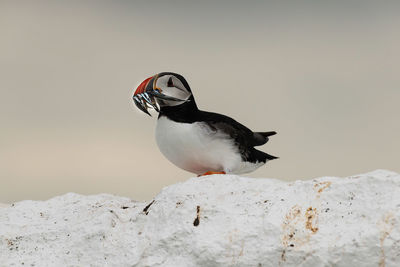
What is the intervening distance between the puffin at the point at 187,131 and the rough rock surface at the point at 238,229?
23.9 inches

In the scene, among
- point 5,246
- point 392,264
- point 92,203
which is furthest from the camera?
point 92,203

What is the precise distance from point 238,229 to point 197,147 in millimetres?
1356

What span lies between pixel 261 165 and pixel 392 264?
2280mm

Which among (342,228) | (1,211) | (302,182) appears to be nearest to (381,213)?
(342,228)

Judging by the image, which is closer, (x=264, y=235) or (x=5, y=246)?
(x=264, y=235)

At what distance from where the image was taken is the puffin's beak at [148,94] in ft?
17.7

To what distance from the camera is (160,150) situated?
570cm

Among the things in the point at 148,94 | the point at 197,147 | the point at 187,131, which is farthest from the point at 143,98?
the point at 197,147

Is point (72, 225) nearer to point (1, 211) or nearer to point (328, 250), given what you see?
point (1, 211)

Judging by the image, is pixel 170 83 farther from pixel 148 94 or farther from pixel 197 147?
pixel 197 147

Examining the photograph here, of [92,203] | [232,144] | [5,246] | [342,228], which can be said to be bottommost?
[5,246]

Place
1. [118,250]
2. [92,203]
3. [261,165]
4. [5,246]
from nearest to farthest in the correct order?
[118,250]
[5,246]
[92,203]
[261,165]

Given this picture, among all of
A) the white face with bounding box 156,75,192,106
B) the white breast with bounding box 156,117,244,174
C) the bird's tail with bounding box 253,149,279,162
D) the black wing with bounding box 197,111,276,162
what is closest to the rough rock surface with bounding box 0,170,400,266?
the white breast with bounding box 156,117,244,174

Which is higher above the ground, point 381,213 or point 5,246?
point 381,213
